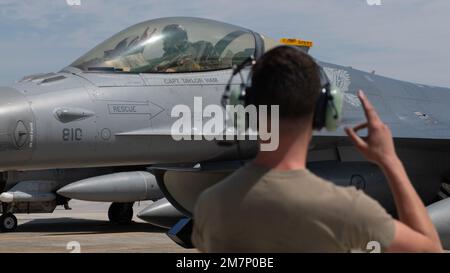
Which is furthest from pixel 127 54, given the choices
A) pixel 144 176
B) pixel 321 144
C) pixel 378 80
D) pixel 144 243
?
pixel 144 176

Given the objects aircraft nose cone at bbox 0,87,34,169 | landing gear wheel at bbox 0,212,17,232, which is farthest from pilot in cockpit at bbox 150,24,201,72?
landing gear wheel at bbox 0,212,17,232

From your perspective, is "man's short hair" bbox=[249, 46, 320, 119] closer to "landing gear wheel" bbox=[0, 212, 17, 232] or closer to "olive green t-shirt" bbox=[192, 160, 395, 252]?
"olive green t-shirt" bbox=[192, 160, 395, 252]

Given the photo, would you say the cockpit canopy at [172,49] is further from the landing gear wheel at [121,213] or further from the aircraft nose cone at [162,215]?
the landing gear wheel at [121,213]

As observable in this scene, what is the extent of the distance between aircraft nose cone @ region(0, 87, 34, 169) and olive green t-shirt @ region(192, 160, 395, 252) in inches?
173

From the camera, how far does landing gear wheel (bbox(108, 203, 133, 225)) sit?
57.7 feet

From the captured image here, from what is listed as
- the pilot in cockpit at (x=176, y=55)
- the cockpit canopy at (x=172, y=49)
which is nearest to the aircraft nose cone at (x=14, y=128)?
the cockpit canopy at (x=172, y=49)

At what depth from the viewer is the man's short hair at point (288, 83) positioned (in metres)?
1.80

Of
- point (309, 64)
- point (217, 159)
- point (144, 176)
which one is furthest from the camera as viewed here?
point (144, 176)

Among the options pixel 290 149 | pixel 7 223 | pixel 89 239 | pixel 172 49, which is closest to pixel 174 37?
pixel 172 49

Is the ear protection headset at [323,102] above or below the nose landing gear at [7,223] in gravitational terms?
above

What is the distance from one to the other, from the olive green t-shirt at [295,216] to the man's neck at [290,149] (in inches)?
1.0

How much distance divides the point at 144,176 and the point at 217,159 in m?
7.68
